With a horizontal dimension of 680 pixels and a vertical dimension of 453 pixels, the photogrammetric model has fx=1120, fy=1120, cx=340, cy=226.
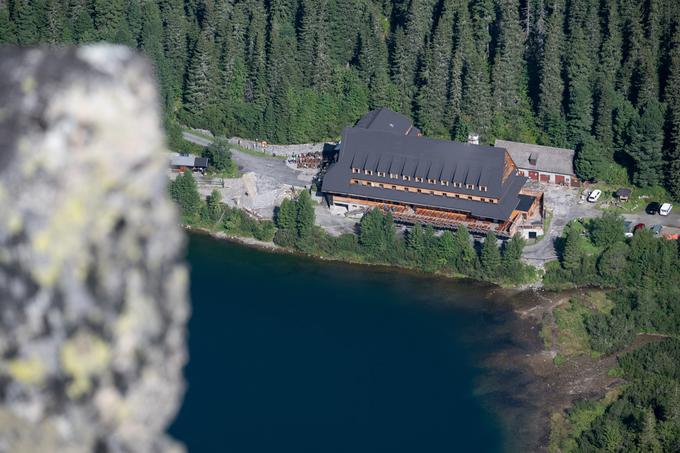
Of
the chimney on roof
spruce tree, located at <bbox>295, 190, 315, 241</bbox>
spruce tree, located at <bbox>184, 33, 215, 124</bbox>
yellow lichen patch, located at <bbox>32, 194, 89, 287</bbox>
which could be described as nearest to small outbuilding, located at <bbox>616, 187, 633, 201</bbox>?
the chimney on roof

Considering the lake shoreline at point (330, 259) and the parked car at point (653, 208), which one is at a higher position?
the parked car at point (653, 208)

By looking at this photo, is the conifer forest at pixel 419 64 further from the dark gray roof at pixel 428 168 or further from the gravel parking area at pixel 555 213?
the dark gray roof at pixel 428 168

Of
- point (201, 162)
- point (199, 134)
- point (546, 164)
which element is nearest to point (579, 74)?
point (546, 164)

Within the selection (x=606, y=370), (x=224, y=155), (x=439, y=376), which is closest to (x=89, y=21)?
(x=224, y=155)

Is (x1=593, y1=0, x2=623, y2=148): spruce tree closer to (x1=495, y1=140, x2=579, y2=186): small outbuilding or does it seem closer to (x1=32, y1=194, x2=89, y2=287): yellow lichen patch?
(x1=495, y1=140, x2=579, y2=186): small outbuilding

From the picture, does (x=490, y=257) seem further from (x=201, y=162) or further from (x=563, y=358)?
(x=201, y=162)

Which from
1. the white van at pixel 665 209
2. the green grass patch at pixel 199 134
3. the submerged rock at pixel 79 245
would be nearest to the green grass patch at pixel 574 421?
the white van at pixel 665 209

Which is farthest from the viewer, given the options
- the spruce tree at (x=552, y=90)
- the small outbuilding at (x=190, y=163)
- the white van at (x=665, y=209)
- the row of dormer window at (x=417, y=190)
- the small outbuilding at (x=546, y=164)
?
the small outbuilding at (x=190, y=163)
